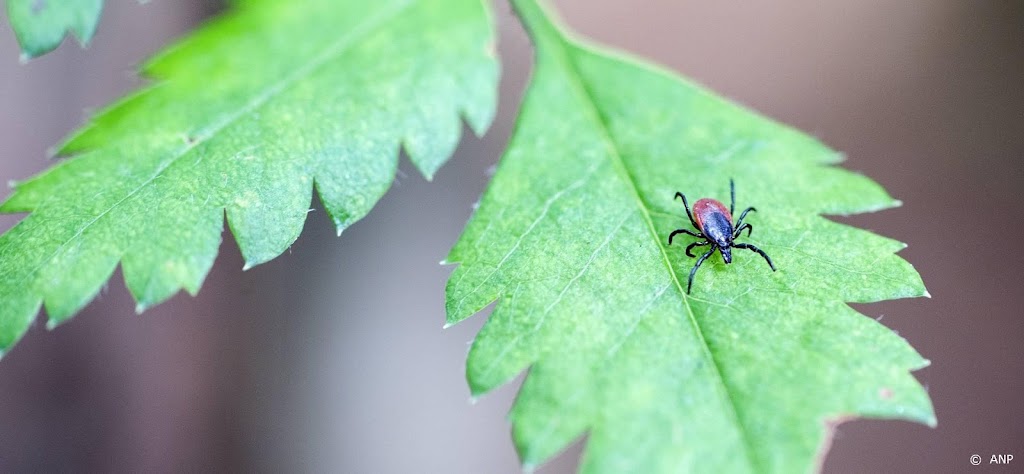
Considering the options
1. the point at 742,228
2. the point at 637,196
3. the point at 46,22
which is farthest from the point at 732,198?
the point at 46,22

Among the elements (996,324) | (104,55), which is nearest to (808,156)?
(996,324)

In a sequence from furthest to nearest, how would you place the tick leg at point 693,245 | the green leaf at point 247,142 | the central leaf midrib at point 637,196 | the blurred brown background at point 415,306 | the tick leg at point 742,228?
the blurred brown background at point 415,306, the tick leg at point 742,228, the tick leg at point 693,245, the green leaf at point 247,142, the central leaf midrib at point 637,196

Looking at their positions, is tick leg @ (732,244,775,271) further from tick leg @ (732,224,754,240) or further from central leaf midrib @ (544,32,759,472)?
central leaf midrib @ (544,32,759,472)

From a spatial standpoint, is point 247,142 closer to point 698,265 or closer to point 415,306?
point 698,265

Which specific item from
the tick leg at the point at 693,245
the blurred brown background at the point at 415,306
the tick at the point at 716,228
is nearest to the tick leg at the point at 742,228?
the tick at the point at 716,228

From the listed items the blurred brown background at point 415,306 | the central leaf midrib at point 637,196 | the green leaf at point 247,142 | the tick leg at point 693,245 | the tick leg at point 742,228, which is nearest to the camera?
the central leaf midrib at point 637,196

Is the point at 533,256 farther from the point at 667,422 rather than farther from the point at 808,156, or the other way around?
the point at 808,156

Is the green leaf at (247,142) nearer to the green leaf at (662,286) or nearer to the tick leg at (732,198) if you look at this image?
the green leaf at (662,286)
